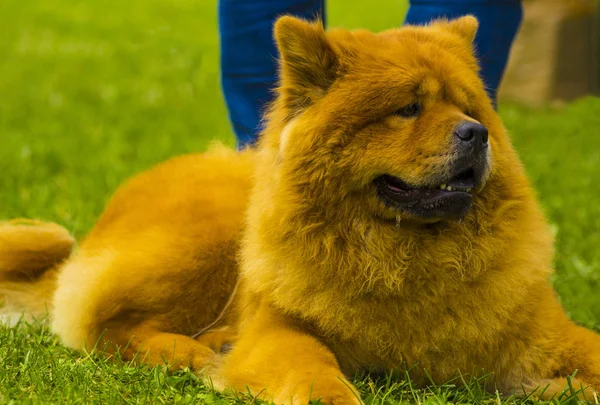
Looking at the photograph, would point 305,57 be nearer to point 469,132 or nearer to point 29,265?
point 469,132

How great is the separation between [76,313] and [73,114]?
17.3ft

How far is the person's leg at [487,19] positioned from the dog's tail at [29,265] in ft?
6.22

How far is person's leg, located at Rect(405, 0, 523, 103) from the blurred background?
49.9 inches

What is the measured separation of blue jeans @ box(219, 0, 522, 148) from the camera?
12.6ft

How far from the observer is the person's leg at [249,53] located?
407 cm

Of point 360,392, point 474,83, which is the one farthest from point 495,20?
point 360,392

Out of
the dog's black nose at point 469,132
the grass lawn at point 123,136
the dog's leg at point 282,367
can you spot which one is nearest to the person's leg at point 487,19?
the dog's black nose at point 469,132

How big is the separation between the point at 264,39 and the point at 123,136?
3864 millimetres

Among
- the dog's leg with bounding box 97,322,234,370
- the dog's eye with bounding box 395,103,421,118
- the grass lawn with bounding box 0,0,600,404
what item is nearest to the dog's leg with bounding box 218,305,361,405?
the grass lawn with bounding box 0,0,600,404

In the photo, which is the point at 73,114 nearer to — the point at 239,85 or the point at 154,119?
the point at 154,119

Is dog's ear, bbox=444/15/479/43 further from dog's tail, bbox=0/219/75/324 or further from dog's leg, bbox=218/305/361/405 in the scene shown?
dog's tail, bbox=0/219/75/324

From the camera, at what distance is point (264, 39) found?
162 inches

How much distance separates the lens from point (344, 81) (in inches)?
111

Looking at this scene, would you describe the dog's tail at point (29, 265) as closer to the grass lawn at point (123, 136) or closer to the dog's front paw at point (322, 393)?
the grass lawn at point (123, 136)
